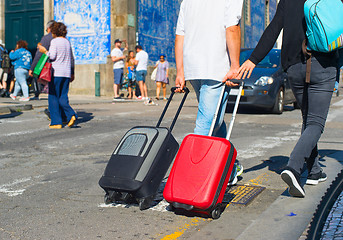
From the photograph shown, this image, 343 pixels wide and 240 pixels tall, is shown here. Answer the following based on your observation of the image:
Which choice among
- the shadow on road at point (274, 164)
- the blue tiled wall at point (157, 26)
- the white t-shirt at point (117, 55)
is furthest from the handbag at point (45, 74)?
the blue tiled wall at point (157, 26)

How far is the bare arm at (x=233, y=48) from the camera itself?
3.90m

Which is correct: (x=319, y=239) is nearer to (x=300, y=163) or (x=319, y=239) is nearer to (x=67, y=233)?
(x=300, y=163)

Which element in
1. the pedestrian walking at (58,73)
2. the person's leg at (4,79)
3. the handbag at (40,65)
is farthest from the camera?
the person's leg at (4,79)

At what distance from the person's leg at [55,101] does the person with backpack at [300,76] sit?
5.25 metres

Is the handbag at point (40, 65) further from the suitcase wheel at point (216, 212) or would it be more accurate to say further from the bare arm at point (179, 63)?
the suitcase wheel at point (216, 212)

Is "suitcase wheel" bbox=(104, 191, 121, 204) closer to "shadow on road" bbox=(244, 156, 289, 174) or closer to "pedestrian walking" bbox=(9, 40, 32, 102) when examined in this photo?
"shadow on road" bbox=(244, 156, 289, 174)

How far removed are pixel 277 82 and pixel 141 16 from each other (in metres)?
9.53

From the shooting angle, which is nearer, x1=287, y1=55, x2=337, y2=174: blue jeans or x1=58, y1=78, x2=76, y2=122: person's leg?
x1=287, y1=55, x2=337, y2=174: blue jeans

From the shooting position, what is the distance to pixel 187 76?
13.4 ft

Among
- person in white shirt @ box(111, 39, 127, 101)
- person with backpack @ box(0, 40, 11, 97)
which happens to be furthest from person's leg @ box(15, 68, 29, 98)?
person in white shirt @ box(111, 39, 127, 101)

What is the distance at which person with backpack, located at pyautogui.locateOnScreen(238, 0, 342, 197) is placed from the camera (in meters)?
3.83

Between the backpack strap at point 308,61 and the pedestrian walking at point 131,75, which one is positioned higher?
the backpack strap at point 308,61

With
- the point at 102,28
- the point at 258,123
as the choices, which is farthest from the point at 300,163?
the point at 102,28

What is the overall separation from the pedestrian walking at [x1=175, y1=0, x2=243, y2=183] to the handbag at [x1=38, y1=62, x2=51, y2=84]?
4.79m
